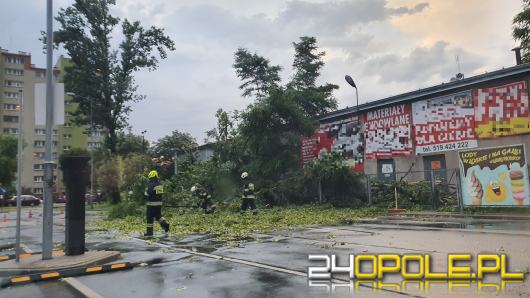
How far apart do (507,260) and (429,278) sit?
69.2 inches

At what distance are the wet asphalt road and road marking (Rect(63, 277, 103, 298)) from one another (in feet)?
0.26

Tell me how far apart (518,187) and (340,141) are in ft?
38.5

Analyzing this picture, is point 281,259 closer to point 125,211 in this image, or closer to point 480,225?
point 480,225

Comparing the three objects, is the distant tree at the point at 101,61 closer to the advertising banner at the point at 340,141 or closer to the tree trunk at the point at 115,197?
the tree trunk at the point at 115,197

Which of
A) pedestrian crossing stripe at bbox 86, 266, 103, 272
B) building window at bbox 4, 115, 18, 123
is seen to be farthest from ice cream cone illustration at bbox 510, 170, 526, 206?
building window at bbox 4, 115, 18, 123

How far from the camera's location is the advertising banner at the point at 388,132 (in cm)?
2295

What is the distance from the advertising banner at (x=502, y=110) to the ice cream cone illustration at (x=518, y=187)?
119 inches

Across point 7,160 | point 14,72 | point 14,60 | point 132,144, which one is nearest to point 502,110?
point 132,144

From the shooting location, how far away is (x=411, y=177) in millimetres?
22234

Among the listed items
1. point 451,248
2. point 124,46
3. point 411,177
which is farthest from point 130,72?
point 451,248

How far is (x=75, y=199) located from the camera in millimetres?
9453

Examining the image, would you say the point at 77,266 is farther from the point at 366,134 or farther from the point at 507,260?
the point at 366,134

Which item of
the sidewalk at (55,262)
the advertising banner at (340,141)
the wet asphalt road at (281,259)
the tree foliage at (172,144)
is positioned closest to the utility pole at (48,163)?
the sidewalk at (55,262)

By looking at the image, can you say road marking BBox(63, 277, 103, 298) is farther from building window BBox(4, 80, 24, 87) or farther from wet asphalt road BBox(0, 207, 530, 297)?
building window BBox(4, 80, 24, 87)
